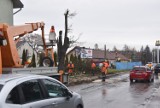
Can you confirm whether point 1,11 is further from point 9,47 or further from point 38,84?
point 38,84

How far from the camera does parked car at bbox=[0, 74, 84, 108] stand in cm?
674

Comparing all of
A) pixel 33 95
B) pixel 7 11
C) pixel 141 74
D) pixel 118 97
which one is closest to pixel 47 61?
A: pixel 118 97

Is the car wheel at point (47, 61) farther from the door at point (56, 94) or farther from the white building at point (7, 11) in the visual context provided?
the white building at point (7, 11)

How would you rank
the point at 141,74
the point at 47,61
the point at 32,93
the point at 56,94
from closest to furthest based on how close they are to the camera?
the point at 32,93
the point at 56,94
the point at 47,61
the point at 141,74

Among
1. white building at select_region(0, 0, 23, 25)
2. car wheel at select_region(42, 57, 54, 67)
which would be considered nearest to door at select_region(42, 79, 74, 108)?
car wheel at select_region(42, 57, 54, 67)

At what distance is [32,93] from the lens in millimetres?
7379

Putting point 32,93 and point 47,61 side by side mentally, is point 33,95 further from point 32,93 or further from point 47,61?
point 47,61

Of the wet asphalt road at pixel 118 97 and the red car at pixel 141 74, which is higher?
the red car at pixel 141 74

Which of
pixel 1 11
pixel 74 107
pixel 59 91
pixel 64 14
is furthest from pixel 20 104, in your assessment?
pixel 64 14

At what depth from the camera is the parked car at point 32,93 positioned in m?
6.74

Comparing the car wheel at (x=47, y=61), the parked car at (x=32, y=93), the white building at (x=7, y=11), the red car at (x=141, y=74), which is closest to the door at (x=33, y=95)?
the parked car at (x=32, y=93)

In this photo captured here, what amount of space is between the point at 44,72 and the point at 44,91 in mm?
5990

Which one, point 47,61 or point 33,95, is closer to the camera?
point 33,95

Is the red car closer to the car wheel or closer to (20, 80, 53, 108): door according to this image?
the car wheel
